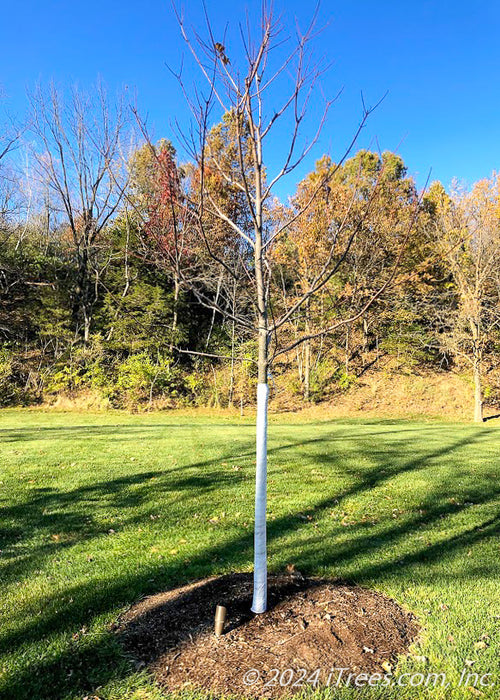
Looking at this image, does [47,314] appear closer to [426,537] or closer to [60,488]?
[60,488]

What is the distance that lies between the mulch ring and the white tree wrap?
14 cm

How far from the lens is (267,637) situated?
2658mm

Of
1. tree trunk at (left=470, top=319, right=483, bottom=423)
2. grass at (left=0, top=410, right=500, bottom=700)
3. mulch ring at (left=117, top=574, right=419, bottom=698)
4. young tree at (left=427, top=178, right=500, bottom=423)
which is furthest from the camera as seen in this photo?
tree trunk at (left=470, top=319, right=483, bottom=423)

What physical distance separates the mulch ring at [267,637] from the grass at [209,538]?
0.46 feet

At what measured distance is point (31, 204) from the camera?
2728 cm

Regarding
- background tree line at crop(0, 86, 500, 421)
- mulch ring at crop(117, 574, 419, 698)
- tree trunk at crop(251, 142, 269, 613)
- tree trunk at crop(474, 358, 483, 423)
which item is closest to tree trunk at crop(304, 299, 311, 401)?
background tree line at crop(0, 86, 500, 421)

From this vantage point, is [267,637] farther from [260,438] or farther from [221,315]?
[221,315]

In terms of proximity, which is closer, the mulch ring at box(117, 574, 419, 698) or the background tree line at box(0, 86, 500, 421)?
the mulch ring at box(117, 574, 419, 698)

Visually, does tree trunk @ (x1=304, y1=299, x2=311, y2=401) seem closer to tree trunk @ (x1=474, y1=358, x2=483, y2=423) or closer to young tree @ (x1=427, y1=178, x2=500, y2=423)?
young tree @ (x1=427, y1=178, x2=500, y2=423)

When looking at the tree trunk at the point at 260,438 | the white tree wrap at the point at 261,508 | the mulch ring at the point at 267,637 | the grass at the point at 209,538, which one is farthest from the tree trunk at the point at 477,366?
the white tree wrap at the point at 261,508

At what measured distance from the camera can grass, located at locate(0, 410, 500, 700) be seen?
8.55ft

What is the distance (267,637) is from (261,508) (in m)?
0.75

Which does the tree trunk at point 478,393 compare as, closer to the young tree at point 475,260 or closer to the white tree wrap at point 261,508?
the young tree at point 475,260

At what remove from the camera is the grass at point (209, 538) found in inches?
103
